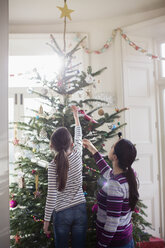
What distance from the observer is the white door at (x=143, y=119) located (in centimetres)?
332

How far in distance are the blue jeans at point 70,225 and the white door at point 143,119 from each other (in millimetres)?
1925

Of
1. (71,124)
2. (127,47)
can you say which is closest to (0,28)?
(71,124)

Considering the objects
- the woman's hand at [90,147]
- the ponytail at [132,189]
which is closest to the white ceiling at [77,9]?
the woman's hand at [90,147]

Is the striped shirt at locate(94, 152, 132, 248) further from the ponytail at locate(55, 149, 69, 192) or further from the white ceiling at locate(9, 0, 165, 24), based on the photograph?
the white ceiling at locate(9, 0, 165, 24)

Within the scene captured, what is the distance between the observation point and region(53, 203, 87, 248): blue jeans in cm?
150

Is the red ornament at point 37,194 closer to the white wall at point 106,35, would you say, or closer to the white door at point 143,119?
the white door at point 143,119

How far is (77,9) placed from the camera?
3.23 meters

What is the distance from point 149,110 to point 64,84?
1877 millimetres

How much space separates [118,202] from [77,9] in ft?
9.16

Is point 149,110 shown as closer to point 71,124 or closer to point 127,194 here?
point 71,124

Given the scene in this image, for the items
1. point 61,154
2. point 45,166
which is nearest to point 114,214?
point 61,154

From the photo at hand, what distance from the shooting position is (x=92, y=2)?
3090mm

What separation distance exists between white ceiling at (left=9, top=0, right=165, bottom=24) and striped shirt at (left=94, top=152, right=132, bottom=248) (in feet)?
8.38

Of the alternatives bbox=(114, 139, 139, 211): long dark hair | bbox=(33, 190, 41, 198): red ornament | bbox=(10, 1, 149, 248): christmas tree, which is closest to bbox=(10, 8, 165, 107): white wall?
bbox=(10, 1, 149, 248): christmas tree
